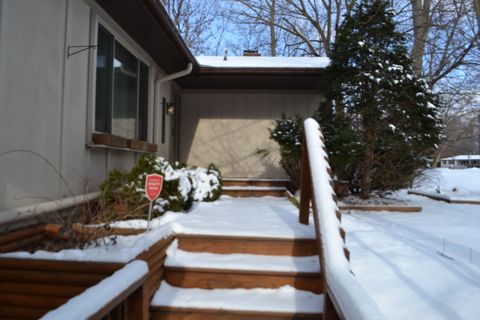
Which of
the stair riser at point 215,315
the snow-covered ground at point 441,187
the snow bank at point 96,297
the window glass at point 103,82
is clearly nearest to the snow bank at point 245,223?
the stair riser at point 215,315

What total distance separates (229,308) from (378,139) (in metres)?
4.08

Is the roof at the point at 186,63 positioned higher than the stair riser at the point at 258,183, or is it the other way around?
the roof at the point at 186,63

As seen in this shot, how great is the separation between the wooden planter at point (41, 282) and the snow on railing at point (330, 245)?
104cm

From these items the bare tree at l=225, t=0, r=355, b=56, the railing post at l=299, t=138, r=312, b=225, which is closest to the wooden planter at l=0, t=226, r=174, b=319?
the railing post at l=299, t=138, r=312, b=225

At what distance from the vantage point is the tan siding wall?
7242 millimetres

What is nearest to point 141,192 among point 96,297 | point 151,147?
point 96,297

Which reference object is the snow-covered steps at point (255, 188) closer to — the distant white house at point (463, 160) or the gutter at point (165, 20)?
the gutter at point (165, 20)

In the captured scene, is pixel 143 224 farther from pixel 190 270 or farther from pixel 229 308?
pixel 229 308

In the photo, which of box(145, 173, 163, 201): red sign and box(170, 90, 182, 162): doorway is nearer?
box(145, 173, 163, 201): red sign

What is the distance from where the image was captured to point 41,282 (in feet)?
6.12

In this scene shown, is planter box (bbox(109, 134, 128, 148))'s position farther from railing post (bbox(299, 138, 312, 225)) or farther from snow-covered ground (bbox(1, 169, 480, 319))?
railing post (bbox(299, 138, 312, 225))

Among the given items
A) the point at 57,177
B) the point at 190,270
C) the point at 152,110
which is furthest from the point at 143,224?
the point at 152,110

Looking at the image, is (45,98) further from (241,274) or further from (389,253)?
(389,253)

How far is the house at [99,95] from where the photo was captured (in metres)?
2.29
